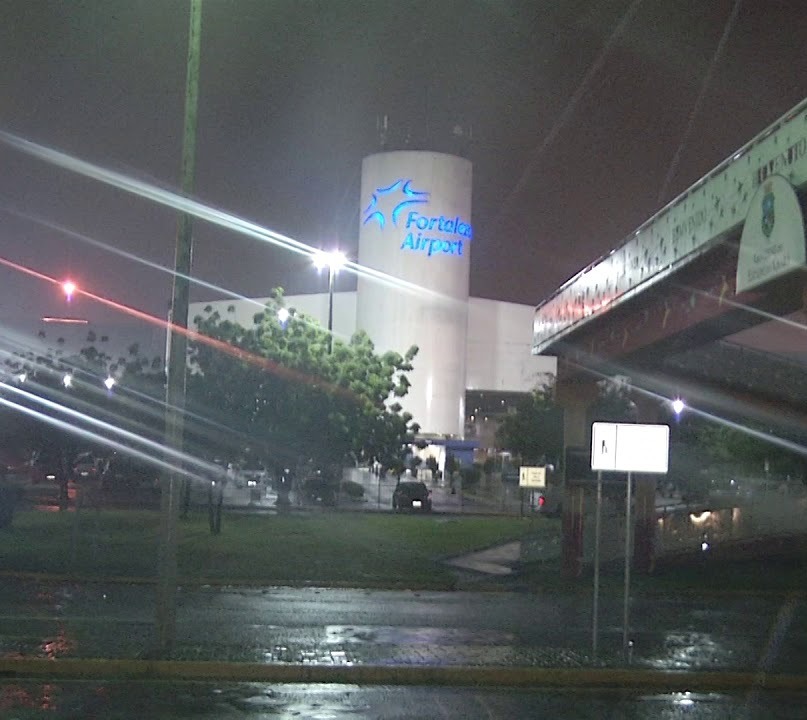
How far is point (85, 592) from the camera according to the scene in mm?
20172

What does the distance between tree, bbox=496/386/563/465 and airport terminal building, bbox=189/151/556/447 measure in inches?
457

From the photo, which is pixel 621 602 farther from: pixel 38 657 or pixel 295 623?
pixel 38 657

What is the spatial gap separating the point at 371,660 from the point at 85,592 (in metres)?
8.73

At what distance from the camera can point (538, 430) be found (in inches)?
2442

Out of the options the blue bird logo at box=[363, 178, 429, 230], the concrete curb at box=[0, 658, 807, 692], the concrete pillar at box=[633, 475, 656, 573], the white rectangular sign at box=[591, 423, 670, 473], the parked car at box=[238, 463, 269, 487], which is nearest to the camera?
the concrete curb at box=[0, 658, 807, 692]

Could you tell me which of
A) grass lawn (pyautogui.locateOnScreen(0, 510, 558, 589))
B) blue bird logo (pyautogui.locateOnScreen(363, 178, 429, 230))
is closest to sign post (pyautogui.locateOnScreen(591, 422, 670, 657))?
grass lawn (pyautogui.locateOnScreen(0, 510, 558, 589))

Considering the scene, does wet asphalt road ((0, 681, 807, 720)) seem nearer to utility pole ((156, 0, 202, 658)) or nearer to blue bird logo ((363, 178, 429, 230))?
utility pole ((156, 0, 202, 658))

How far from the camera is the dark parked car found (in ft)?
163

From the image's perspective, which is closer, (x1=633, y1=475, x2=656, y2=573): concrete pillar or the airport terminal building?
(x1=633, y1=475, x2=656, y2=573): concrete pillar

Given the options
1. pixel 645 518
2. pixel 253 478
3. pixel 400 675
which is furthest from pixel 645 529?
pixel 253 478

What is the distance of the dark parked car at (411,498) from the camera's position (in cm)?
4959

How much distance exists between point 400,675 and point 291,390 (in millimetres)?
24673

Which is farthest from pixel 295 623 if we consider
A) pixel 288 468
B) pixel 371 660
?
pixel 288 468

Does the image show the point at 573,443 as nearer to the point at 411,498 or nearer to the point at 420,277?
the point at 411,498
